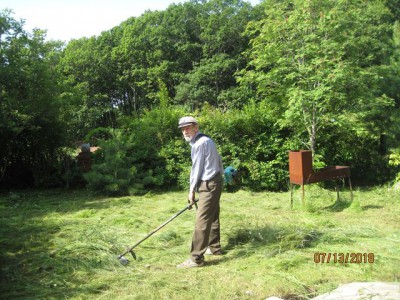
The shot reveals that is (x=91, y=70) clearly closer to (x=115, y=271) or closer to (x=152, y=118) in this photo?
(x=152, y=118)

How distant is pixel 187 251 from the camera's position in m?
4.72

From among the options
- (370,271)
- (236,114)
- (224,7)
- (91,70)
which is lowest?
(370,271)

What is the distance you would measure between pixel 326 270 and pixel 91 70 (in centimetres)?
3300

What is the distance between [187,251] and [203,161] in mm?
1253

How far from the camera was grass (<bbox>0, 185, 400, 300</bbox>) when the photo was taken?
11.7 feet

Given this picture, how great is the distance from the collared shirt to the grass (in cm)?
103

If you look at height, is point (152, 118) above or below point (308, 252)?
above

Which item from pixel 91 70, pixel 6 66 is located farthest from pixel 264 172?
pixel 91 70

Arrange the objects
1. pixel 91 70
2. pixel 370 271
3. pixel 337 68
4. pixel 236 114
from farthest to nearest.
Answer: pixel 91 70, pixel 236 114, pixel 337 68, pixel 370 271

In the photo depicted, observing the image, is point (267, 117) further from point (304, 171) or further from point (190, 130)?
point (190, 130)

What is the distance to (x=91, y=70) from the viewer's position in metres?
33.6
